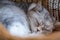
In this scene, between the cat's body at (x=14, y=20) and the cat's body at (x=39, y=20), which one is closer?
the cat's body at (x=14, y=20)

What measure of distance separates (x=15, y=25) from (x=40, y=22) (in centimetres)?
41

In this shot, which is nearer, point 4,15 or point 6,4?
point 4,15

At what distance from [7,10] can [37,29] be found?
1.37 ft

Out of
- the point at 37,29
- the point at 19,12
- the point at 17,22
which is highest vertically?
the point at 19,12

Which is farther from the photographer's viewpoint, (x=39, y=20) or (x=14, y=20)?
(x=39, y=20)

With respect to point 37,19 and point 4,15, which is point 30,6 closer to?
point 37,19

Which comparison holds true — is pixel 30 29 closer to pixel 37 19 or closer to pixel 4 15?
pixel 37 19

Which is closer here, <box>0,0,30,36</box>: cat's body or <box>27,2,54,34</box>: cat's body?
<box>0,0,30,36</box>: cat's body

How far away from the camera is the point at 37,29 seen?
1.63m

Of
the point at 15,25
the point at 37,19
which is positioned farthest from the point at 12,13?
the point at 37,19

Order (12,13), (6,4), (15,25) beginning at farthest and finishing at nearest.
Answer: (6,4)
(12,13)
(15,25)

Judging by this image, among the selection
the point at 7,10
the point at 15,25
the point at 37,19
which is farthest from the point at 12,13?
the point at 37,19

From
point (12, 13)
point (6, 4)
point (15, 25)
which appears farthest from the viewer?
point (6, 4)

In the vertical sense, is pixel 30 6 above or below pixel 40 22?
above
